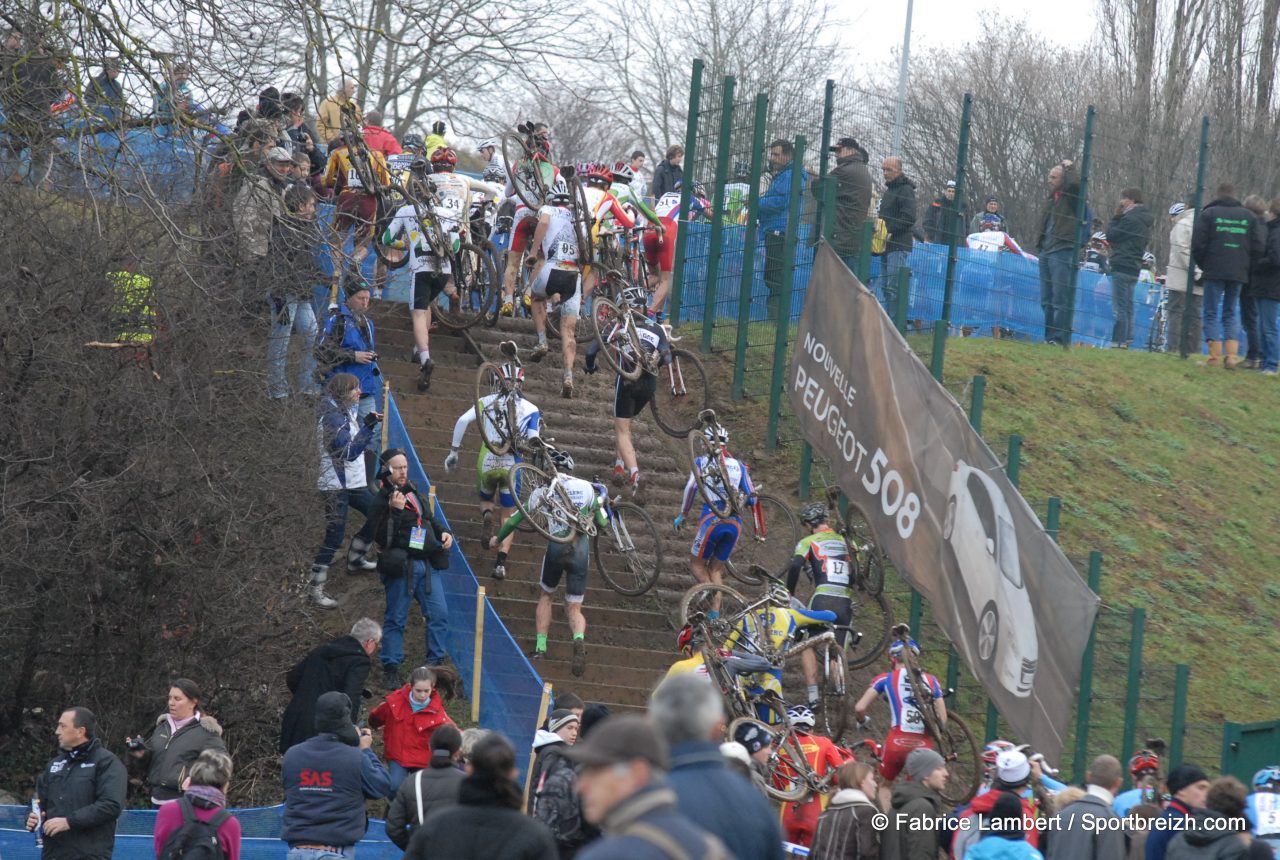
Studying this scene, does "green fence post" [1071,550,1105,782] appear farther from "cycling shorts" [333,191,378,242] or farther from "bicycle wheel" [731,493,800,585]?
"cycling shorts" [333,191,378,242]

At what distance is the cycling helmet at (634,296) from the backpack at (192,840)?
410 inches

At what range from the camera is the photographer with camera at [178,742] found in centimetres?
1083

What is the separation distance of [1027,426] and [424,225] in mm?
7780

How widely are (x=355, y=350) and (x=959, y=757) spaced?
685cm

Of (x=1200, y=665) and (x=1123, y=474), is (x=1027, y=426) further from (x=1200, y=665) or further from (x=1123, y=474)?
(x=1200, y=665)

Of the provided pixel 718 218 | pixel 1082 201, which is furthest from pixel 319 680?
pixel 1082 201

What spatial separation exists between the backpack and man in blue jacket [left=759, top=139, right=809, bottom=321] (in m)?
13.1

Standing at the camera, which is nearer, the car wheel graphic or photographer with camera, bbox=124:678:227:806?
photographer with camera, bbox=124:678:227:806

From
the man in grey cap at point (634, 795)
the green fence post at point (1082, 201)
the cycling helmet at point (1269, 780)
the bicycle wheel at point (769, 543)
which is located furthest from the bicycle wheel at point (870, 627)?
the man in grey cap at point (634, 795)

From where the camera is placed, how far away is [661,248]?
2286 cm

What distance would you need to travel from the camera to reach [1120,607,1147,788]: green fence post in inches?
602

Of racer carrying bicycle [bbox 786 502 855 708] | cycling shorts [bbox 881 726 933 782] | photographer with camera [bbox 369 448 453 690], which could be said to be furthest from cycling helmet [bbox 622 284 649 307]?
cycling shorts [bbox 881 726 933 782]

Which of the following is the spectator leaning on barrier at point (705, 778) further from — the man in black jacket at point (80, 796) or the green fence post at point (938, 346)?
the green fence post at point (938, 346)

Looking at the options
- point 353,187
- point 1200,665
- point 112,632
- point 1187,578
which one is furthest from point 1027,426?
point 112,632
